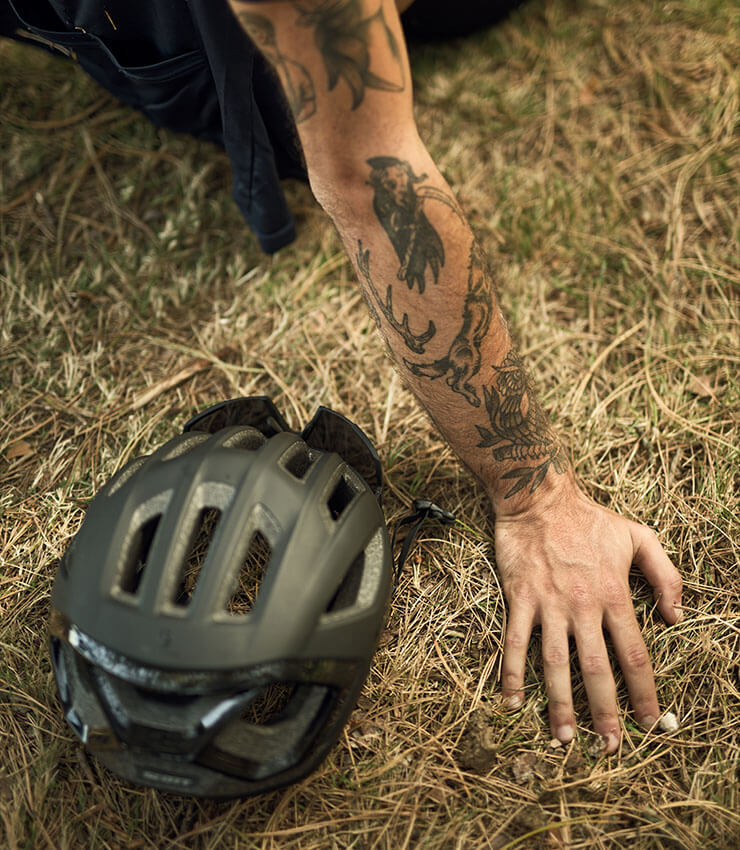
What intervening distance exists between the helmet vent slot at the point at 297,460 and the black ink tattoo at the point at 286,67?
0.70 m

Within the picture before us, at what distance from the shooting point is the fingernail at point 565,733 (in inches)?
58.6

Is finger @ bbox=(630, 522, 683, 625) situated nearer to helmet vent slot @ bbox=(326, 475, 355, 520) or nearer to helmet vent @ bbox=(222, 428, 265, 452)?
helmet vent slot @ bbox=(326, 475, 355, 520)

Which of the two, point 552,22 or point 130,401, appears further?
point 552,22

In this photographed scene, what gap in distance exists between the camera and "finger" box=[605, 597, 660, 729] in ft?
4.96

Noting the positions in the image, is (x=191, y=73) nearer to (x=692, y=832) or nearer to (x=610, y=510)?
(x=610, y=510)

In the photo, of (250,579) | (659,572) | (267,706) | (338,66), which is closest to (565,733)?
(659,572)

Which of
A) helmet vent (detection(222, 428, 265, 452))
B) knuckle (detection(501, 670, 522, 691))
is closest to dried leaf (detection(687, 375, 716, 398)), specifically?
knuckle (detection(501, 670, 522, 691))

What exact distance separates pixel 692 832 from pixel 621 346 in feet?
4.37

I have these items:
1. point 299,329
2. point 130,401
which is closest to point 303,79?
point 299,329

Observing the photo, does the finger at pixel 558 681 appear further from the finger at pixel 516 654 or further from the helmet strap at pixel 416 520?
the helmet strap at pixel 416 520

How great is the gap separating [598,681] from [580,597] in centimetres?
20

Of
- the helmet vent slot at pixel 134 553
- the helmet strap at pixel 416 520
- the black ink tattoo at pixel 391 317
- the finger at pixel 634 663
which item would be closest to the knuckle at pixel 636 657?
the finger at pixel 634 663

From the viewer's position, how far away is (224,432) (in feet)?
4.76

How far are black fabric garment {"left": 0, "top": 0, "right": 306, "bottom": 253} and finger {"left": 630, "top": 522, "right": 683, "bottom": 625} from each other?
1425 millimetres
